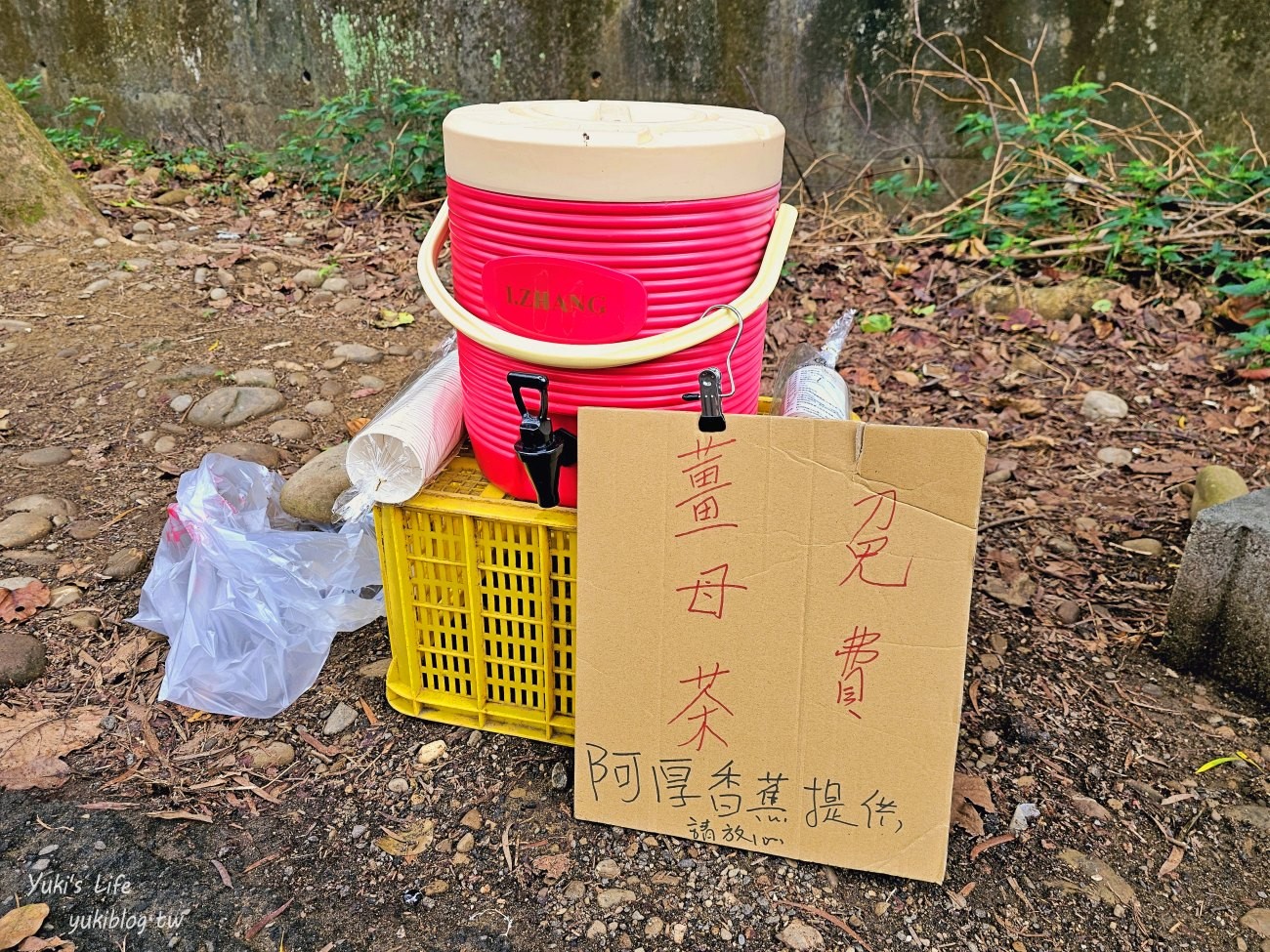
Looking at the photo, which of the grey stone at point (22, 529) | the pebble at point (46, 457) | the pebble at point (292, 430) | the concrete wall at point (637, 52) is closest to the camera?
the grey stone at point (22, 529)

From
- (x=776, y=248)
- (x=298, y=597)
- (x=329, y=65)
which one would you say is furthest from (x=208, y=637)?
(x=329, y=65)

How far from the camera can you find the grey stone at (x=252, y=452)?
2613 millimetres

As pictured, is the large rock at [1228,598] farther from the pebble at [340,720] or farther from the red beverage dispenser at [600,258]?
the pebble at [340,720]

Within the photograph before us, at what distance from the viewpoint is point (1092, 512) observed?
8.54 ft

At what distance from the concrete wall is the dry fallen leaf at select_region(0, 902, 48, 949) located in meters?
4.14

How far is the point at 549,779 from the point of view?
174cm

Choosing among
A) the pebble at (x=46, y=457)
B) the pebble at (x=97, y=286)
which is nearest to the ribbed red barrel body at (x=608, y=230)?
the pebble at (x=46, y=457)

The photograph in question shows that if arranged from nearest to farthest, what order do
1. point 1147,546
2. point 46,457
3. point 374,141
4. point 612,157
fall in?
point 612,157
point 1147,546
point 46,457
point 374,141

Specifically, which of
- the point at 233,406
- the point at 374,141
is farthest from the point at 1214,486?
the point at 374,141

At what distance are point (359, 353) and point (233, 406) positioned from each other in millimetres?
585

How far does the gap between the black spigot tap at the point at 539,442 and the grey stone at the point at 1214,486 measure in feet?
6.14

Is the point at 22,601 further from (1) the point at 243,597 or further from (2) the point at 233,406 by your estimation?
(2) the point at 233,406

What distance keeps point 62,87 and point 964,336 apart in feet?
18.3

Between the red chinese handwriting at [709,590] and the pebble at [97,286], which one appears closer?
the red chinese handwriting at [709,590]
